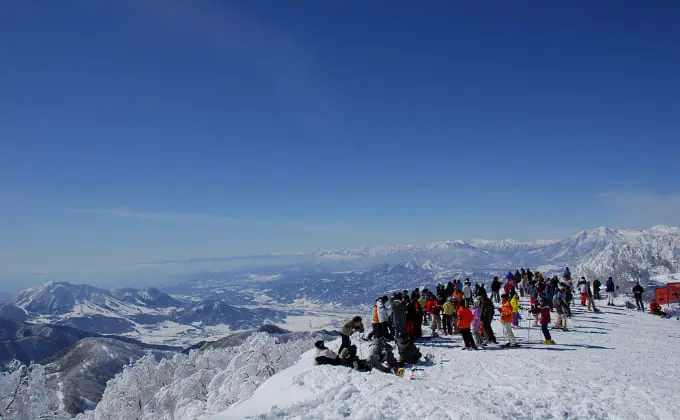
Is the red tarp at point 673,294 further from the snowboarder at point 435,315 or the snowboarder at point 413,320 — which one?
the snowboarder at point 413,320

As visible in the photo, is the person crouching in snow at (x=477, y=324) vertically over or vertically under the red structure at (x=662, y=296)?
over

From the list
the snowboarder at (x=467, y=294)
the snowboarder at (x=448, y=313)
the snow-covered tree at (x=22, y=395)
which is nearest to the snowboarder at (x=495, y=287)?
the snowboarder at (x=467, y=294)

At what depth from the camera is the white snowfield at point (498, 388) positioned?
10.5 m

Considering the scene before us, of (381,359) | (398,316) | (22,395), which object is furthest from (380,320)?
(22,395)

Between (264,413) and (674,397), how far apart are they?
1256 cm

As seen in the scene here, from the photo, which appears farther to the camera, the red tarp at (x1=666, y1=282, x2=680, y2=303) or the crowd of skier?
the red tarp at (x1=666, y1=282, x2=680, y2=303)

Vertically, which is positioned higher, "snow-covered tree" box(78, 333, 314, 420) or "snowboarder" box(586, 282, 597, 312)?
"snowboarder" box(586, 282, 597, 312)

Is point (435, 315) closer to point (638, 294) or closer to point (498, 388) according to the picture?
point (498, 388)

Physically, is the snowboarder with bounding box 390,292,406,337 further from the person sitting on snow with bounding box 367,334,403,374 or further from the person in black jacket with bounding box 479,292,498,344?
the person in black jacket with bounding box 479,292,498,344

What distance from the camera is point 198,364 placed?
168 ft

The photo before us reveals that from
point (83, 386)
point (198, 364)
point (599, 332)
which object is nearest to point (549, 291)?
point (599, 332)

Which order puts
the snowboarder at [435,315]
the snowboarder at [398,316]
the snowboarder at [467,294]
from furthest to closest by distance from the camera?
the snowboarder at [467,294] < the snowboarder at [435,315] < the snowboarder at [398,316]

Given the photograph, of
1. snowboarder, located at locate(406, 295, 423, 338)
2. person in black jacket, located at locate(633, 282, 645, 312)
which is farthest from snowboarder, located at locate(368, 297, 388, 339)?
person in black jacket, located at locate(633, 282, 645, 312)

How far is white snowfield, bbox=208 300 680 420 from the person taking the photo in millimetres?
10523
